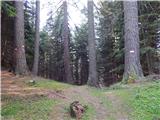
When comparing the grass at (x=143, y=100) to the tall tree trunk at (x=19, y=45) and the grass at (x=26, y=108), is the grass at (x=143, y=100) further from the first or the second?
the tall tree trunk at (x=19, y=45)

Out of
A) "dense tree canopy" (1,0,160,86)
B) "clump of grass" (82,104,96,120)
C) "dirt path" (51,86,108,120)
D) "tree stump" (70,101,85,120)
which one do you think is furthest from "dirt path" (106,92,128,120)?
"dense tree canopy" (1,0,160,86)

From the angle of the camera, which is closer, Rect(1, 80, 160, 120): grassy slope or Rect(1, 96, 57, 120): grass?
Rect(1, 96, 57, 120): grass

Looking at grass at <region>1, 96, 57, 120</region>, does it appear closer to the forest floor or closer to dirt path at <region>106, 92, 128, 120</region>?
the forest floor

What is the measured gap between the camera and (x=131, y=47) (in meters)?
11.8

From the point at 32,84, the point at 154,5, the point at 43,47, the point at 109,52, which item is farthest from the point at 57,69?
the point at 32,84

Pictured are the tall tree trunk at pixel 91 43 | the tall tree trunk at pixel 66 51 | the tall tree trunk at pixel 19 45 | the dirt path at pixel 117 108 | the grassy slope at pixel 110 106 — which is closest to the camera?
the grassy slope at pixel 110 106

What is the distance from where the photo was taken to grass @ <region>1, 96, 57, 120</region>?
795 centimetres

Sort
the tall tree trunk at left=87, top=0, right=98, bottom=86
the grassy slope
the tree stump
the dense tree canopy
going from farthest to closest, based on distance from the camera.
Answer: the dense tree canopy
the tall tree trunk at left=87, top=0, right=98, bottom=86
the tree stump
the grassy slope

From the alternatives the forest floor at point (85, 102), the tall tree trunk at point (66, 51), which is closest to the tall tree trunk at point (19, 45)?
the forest floor at point (85, 102)

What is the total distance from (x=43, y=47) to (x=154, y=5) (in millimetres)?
13432

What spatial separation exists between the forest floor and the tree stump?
13 cm

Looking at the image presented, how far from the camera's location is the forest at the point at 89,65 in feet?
28.2

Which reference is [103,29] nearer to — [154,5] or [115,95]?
[154,5]

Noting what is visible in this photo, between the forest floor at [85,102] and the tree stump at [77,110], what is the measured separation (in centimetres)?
13
